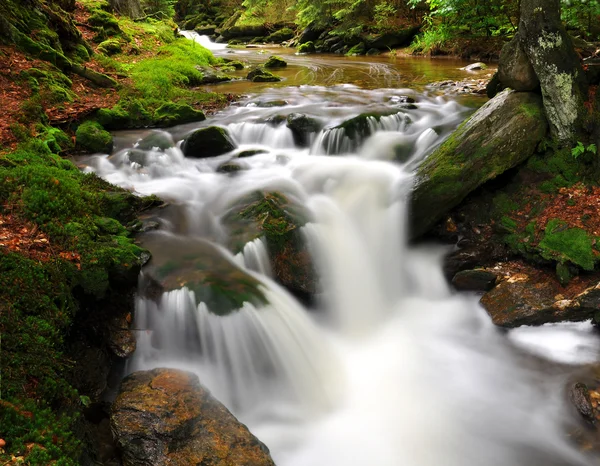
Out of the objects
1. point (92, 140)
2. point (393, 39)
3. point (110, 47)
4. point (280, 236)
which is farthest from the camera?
point (393, 39)

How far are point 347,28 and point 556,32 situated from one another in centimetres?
1895

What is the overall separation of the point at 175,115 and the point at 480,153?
628cm

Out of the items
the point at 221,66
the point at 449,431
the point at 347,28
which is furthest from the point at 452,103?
the point at 347,28

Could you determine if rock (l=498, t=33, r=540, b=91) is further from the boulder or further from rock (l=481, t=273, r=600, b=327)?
the boulder

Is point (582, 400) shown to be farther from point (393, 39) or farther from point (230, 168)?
point (393, 39)

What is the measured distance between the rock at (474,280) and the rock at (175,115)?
6.48 m

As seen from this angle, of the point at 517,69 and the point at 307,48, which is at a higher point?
the point at 517,69

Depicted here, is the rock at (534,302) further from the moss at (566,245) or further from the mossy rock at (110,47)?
the mossy rock at (110,47)

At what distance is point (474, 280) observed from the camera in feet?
18.8

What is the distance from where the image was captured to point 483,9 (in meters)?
10.3

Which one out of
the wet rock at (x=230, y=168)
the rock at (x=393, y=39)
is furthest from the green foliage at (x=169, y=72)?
the rock at (x=393, y=39)

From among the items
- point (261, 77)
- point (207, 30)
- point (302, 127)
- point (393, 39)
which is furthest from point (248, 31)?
point (302, 127)

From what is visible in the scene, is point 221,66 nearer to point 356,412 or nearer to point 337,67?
point 337,67

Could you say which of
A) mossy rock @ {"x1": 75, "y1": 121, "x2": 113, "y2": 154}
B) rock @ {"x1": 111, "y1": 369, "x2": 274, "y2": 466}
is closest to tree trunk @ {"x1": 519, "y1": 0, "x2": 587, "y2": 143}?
rock @ {"x1": 111, "y1": 369, "x2": 274, "y2": 466}
